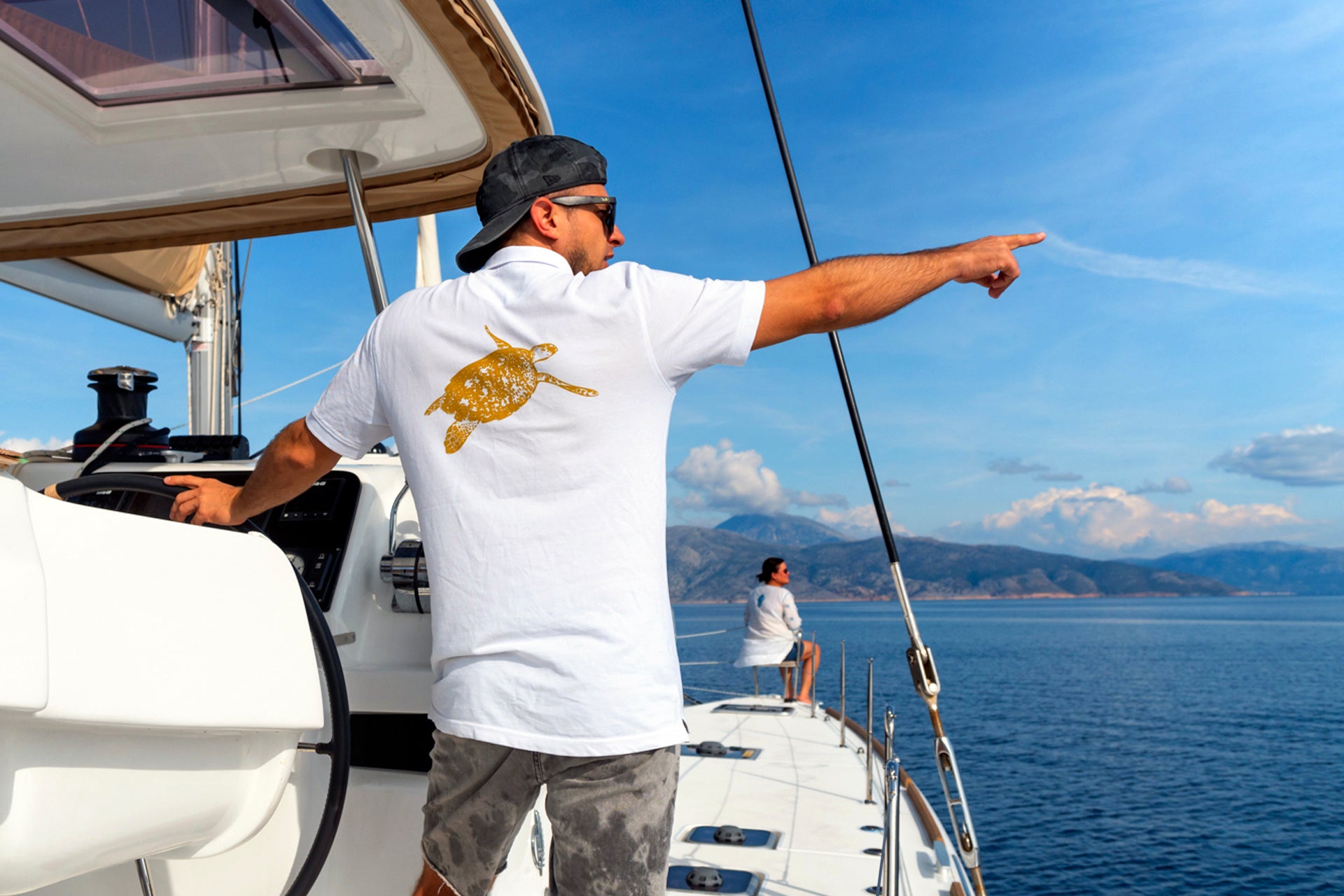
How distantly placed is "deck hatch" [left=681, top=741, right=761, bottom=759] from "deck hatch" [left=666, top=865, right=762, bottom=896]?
246 cm

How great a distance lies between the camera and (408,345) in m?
1.17

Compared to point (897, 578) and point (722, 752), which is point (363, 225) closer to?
point (897, 578)

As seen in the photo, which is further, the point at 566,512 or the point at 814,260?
the point at 814,260

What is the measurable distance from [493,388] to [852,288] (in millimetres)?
448

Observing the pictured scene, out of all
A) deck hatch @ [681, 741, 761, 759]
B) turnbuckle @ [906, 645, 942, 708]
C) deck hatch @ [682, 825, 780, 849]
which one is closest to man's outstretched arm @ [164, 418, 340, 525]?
turnbuckle @ [906, 645, 942, 708]

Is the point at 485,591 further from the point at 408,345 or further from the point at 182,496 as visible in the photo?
the point at 182,496

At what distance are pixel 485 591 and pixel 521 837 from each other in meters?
0.76

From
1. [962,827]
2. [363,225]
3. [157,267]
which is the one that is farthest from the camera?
[157,267]

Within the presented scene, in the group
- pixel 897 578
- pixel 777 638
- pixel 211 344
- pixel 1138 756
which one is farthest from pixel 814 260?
pixel 1138 756

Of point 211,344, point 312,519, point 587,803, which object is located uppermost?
point 211,344

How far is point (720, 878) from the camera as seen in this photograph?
3.10 m

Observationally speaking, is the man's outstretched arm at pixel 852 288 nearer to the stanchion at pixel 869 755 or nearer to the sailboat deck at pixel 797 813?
the sailboat deck at pixel 797 813

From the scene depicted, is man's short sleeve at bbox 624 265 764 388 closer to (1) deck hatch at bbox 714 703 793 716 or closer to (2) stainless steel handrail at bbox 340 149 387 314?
(2) stainless steel handrail at bbox 340 149 387 314

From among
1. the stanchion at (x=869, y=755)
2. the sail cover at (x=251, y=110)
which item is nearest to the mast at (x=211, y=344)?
the sail cover at (x=251, y=110)
